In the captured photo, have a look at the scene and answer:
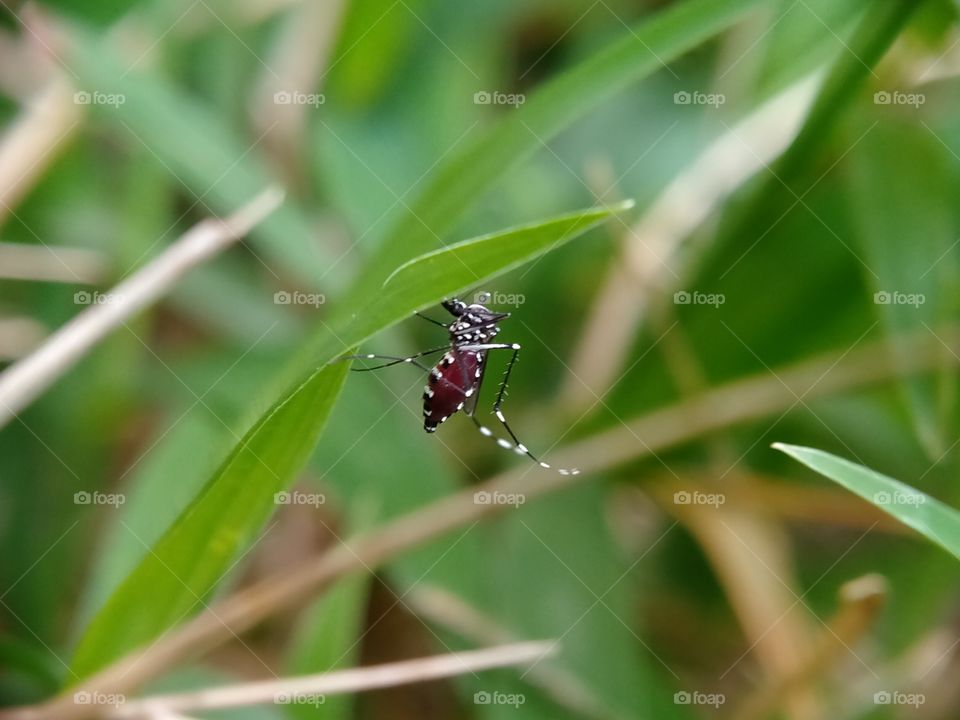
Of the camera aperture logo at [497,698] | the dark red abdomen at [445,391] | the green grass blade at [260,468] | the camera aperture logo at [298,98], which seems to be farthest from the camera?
the camera aperture logo at [298,98]

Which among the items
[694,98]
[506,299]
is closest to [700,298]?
[506,299]

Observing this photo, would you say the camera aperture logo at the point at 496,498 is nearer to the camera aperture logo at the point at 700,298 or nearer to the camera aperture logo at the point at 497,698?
the camera aperture logo at the point at 497,698

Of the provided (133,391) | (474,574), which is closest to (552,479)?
(474,574)

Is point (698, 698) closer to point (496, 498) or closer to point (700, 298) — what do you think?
point (496, 498)

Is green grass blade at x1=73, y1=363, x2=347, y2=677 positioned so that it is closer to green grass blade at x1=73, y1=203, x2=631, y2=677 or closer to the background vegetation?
green grass blade at x1=73, y1=203, x2=631, y2=677

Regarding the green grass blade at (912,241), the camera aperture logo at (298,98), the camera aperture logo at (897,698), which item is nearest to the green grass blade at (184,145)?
the camera aperture logo at (298,98)

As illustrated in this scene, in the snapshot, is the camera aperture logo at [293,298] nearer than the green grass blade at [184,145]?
No

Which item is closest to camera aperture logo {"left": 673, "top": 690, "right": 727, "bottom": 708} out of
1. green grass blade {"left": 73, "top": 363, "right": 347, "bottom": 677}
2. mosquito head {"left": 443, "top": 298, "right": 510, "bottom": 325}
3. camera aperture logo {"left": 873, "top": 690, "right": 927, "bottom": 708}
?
camera aperture logo {"left": 873, "top": 690, "right": 927, "bottom": 708}
